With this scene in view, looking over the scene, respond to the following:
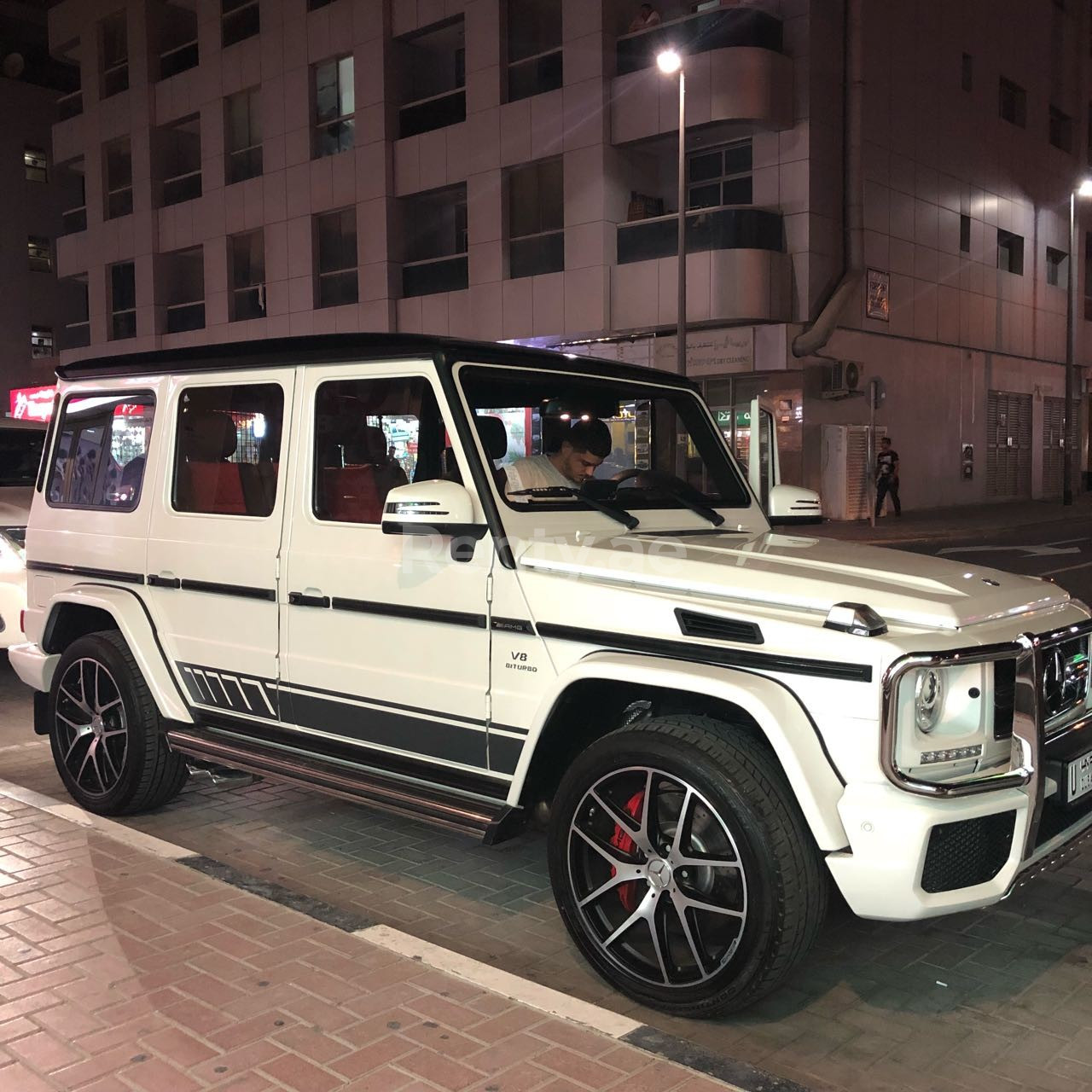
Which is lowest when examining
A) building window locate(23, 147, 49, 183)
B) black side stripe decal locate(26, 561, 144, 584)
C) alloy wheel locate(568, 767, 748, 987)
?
alloy wheel locate(568, 767, 748, 987)

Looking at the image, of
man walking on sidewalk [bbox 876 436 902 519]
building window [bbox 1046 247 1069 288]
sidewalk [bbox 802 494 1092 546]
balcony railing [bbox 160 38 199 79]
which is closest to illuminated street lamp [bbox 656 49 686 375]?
sidewalk [bbox 802 494 1092 546]

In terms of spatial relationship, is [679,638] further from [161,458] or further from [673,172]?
[673,172]

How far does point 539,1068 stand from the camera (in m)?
2.93

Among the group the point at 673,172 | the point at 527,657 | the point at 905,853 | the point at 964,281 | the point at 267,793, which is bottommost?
the point at 267,793

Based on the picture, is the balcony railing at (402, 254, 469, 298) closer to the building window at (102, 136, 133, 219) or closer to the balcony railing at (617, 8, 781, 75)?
the balcony railing at (617, 8, 781, 75)

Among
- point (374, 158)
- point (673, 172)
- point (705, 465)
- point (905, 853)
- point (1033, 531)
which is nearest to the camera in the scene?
point (905, 853)

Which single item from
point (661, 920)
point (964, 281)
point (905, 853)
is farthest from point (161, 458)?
point (964, 281)

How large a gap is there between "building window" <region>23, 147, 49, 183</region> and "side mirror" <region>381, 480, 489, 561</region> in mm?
42075

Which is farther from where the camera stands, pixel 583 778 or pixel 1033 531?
pixel 1033 531

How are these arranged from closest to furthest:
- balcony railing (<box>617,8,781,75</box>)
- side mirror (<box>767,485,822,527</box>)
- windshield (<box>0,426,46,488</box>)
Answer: side mirror (<box>767,485,822,527</box>)
windshield (<box>0,426,46,488</box>)
balcony railing (<box>617,8,781,75</box>)

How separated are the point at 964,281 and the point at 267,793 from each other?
87.8 feet

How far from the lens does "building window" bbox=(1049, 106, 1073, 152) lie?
108ft

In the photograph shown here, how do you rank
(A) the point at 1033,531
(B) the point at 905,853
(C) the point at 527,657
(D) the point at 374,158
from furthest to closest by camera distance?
(D) the point at 374,158 < (A) the point at 1033,531 < (C) the point at 527,657 < (B) the point at 905,853

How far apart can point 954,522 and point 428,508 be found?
21423 millimetres
